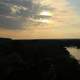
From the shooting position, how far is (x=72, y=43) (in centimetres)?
4375

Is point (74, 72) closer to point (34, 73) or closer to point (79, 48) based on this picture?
point (34, 73)

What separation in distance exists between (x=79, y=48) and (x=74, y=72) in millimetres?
17710

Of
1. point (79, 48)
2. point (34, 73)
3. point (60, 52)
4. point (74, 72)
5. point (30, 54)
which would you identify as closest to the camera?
point (34, 73)

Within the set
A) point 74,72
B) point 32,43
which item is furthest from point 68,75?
point 32,43

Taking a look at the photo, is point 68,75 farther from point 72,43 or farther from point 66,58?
point 72,43

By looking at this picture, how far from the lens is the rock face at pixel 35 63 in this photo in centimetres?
2375

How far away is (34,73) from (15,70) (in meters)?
2.18

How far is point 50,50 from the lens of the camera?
32.3 meters

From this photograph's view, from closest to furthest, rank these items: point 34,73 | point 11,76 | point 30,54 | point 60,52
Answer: point 11,76 < point 34,73 < point 30,54 < point 60,52

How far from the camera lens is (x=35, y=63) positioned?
2658 centimetres

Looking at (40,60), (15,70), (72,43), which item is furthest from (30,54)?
(72,43)

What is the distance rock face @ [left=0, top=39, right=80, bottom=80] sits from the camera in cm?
2375

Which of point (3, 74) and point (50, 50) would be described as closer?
point (3, 74)

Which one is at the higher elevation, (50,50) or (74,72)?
(50,50)
